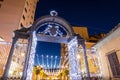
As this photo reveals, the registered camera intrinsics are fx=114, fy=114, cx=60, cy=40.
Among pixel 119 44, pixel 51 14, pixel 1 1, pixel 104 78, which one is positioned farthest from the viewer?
pixel 1 1

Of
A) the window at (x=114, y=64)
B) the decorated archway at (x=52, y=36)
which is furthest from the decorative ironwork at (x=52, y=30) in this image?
the window at (x=114, y=64)

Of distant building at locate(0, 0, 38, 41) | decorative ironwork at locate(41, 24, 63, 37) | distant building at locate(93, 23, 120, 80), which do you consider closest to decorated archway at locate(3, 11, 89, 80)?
decorative ironwork at locate(41, 24, 63, 37)

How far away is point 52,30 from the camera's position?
24.2 feet

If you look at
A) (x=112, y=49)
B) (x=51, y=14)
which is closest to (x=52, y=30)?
(x=51, y=14)

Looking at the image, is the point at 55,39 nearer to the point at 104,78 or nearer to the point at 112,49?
the point at 112,49

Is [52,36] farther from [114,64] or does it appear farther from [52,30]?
[114,64]

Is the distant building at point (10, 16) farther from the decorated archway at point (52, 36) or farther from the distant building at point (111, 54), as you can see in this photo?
the distant building at point (111, 54)

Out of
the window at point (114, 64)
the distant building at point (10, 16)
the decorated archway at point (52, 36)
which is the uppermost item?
the distant building at point (10, 16)

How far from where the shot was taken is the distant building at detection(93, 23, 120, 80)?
21.5 feet

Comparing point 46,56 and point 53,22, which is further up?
point 53,22

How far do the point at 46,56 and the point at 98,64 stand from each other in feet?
13.0

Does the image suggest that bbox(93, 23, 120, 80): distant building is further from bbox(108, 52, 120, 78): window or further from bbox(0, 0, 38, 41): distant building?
bbox(0, 0, 38, 41): distant building

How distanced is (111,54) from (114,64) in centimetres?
63

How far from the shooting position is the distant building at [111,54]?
6.56 metres
